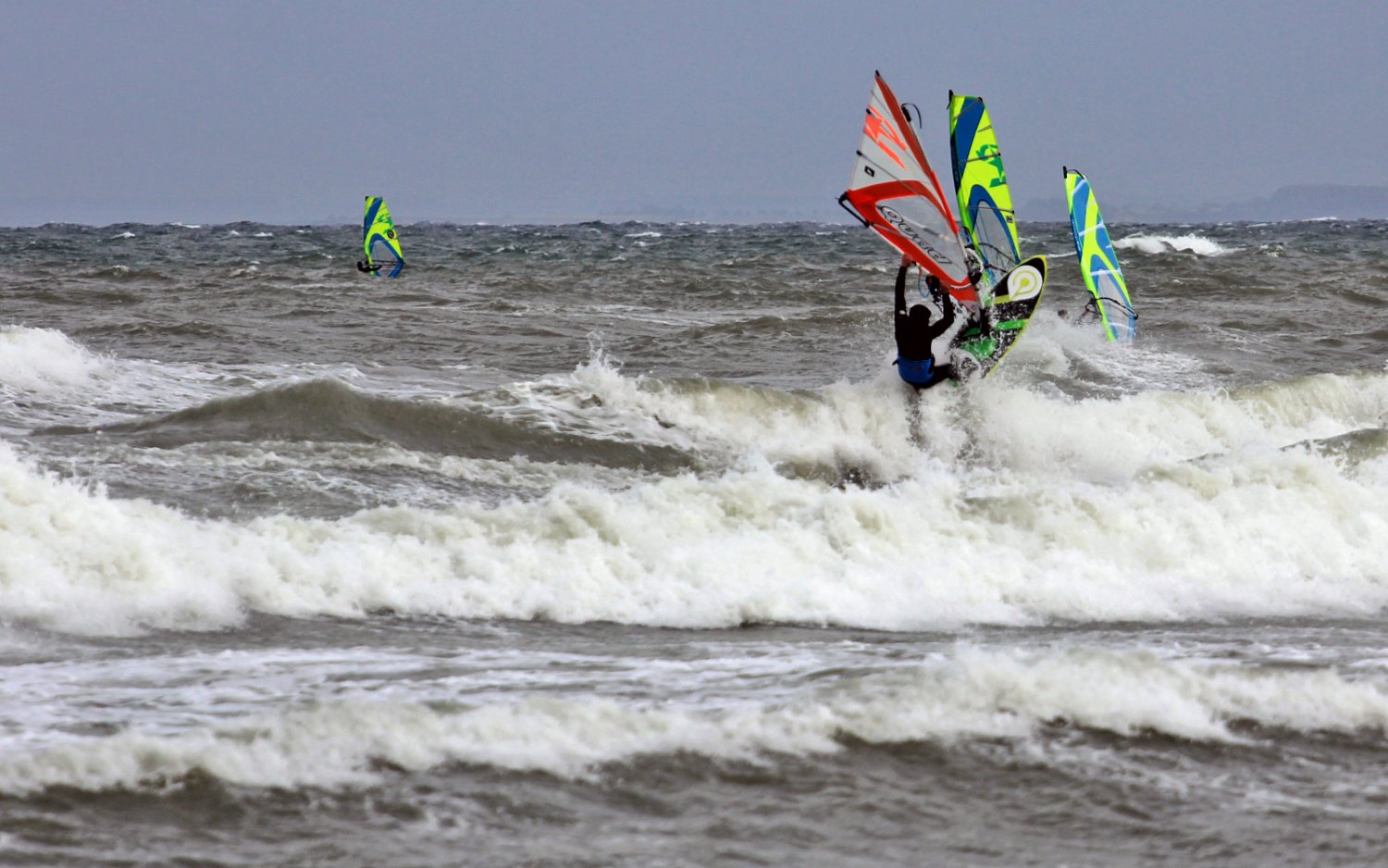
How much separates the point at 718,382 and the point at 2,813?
8262 mm

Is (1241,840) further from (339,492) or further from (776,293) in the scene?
(776,293)

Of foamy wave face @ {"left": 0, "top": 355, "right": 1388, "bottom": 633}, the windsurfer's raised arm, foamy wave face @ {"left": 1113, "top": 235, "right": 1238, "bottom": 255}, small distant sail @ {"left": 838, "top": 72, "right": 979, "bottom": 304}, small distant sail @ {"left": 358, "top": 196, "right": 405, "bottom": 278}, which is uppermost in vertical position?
foamy wave face @ {"left": 1113, "top": 235, "right": 1238, "bottom": 255}

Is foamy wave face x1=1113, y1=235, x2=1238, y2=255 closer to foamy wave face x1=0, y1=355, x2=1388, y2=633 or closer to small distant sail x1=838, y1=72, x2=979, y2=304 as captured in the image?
small distant sail x1=838, y1=72, x2=979, y2=304

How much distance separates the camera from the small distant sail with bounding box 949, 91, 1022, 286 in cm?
1152

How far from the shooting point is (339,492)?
8094mm

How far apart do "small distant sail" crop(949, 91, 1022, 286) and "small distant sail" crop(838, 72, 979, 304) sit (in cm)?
129

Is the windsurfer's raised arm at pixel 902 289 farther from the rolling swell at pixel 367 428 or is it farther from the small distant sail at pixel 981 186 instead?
the rolling swell at pixel 367 428

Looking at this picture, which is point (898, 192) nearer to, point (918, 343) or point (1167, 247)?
point (918, 343)

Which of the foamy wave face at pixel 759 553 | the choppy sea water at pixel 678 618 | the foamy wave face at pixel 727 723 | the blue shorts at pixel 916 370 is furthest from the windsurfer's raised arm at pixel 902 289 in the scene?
the foamy wave face at pixel 727 723

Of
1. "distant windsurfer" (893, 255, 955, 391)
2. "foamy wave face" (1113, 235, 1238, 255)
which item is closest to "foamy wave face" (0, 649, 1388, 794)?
"distant windsurfer" (893, 255, 955, 391)

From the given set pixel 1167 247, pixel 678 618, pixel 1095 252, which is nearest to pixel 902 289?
pixel 1095 252

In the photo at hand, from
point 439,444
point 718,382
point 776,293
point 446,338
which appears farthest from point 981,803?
point 776,293

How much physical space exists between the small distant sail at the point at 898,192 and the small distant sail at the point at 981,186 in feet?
4.22

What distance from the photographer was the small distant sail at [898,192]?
9859mm
